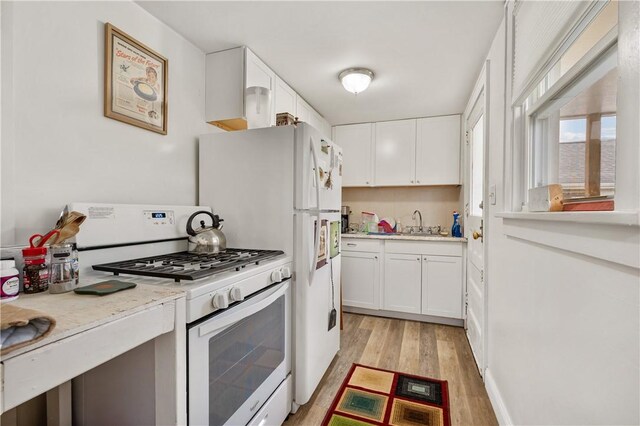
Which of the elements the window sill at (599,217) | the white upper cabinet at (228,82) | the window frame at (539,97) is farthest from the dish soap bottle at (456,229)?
the white upper cabinet at (228,82)

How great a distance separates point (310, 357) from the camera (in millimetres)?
1743

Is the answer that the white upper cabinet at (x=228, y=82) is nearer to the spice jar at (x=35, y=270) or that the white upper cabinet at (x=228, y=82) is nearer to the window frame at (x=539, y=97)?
the spice jar at (x=35, y=270)

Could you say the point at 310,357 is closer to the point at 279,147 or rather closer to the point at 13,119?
the point at 279,147

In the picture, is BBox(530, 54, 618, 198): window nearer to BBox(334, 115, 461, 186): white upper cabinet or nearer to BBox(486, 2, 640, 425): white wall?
BBox(486, 2, 640, 425): white wall

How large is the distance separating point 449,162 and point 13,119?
3.47 metres

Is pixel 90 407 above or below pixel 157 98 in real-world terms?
below

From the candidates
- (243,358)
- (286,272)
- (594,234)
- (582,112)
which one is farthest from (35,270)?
(582,112)

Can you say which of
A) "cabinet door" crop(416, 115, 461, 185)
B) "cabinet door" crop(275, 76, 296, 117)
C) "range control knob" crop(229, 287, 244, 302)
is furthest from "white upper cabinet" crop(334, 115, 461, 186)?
"range control knob" crop(229, 287, 244, 302)

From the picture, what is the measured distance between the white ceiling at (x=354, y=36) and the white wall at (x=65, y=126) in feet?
1.13

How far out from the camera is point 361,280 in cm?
329

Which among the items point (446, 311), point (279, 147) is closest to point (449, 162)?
point (446, 311)

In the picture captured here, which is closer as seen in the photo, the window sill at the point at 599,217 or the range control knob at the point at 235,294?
the window sill at the point at 599,217

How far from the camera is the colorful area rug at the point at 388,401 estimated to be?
5.39 ft

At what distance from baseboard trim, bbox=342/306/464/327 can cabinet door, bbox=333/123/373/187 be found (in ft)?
5.01
